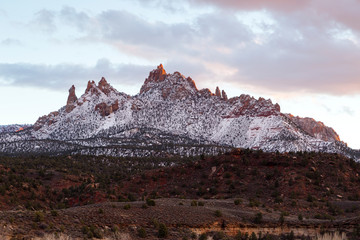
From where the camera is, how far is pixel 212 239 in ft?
97.1

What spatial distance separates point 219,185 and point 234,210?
17756 millimetres

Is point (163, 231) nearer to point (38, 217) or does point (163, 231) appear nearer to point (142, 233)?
point (142, 233)

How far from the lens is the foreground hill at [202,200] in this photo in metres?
29.0

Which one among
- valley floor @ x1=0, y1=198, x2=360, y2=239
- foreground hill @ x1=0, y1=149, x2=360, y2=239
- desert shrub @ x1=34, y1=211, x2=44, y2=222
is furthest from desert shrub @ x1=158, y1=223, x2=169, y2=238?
desert shrub @ x1=34, y1=211, x2=44, y2=222

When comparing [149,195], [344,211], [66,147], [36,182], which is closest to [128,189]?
[149,195]

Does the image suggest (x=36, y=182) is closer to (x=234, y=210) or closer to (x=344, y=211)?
(x=234, y=210)

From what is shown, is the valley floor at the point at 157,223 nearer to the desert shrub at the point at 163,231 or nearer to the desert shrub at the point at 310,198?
the desert shrub at the point at 163,231

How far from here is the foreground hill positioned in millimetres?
28969

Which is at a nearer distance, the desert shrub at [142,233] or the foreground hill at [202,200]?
the desert shrub at [142,233]

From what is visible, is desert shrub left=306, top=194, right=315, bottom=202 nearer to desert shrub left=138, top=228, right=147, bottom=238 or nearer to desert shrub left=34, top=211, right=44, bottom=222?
desert shrub left=138, top=228, right=147, bottom=238

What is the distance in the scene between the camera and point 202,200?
151ft

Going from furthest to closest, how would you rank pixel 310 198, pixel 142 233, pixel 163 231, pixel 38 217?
pixel 310 198
pixel 163 231
pixel 142 233
pixel 38 217

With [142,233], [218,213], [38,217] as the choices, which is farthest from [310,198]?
[38,217]

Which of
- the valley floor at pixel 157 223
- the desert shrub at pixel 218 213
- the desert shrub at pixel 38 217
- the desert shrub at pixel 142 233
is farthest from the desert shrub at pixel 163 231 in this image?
the desert shrub at pixel 38 217
